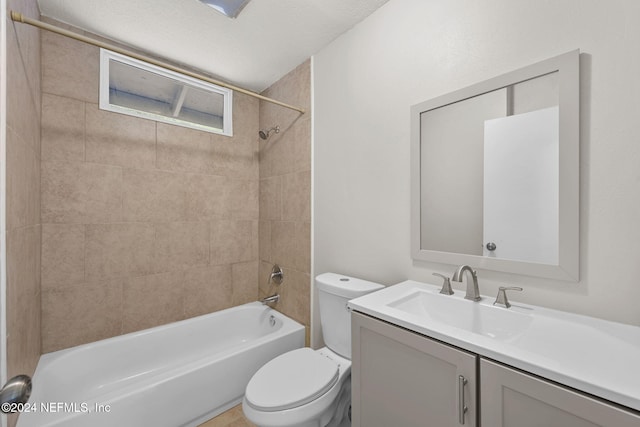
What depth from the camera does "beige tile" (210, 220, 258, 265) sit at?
2314 millimetres

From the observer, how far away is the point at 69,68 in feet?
5.43

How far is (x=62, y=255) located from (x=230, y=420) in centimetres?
146

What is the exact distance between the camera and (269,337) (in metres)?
1.89

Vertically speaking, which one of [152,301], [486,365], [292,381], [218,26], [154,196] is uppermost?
[218,26]

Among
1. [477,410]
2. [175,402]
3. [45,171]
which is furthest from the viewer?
[45,171]

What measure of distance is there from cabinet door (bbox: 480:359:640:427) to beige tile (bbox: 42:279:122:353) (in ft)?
7.18

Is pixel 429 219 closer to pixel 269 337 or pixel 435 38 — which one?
pixel 435 38

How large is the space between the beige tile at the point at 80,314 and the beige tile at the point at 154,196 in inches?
19.7

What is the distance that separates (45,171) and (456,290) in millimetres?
2395

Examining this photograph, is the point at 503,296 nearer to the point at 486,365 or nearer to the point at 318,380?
the point at 486,365

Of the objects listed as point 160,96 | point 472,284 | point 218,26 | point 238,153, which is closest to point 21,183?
point 160,96

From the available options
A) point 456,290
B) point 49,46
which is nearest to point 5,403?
point 456,290

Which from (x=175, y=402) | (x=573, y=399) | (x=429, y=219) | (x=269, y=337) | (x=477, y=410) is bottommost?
(x=175, y=402)

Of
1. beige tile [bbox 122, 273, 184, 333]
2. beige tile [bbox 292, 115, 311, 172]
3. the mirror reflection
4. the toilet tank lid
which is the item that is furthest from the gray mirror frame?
beige tile [bbox 122, 273, 184, 333]
